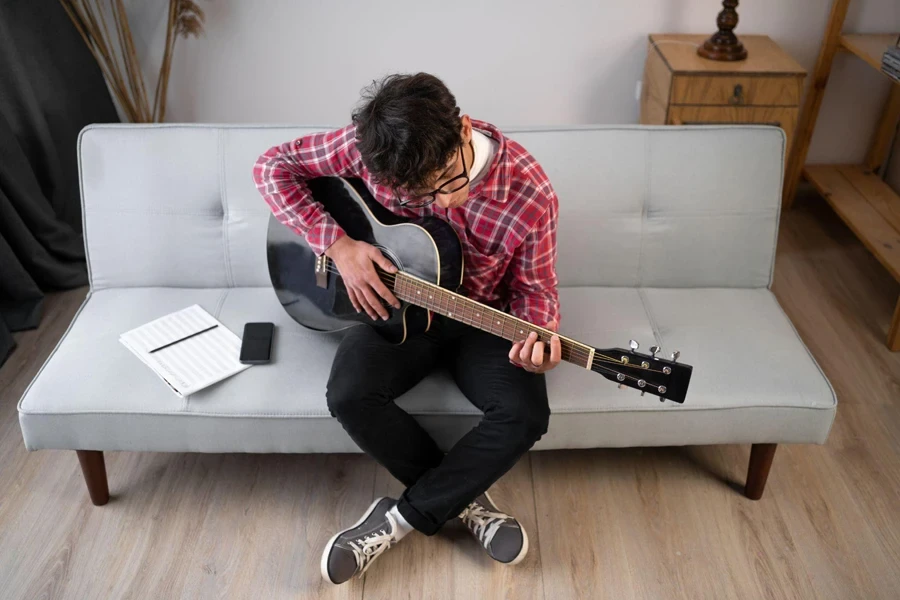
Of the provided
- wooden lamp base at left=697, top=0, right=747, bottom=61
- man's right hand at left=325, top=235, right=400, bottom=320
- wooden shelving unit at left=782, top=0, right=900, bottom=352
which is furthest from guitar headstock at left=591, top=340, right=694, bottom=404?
wooden lamp base at left=697, top=0, right=747, bottom=61

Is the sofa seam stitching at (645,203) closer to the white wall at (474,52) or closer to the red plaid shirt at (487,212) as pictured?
the red plaid shirt at (487,212)

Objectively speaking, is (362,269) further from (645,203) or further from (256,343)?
(645,203)

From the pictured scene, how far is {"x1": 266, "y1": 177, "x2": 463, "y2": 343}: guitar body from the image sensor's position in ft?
4.95

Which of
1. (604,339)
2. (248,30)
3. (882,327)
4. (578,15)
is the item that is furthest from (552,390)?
(248,30)

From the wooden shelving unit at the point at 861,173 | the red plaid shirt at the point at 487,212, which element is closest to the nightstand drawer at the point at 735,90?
the wooden shelving unit at the point at 861,173

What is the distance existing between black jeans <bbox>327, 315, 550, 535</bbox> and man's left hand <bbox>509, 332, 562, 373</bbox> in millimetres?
70

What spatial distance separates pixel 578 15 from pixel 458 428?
1621mm

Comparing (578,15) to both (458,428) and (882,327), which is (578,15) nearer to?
(882,327)

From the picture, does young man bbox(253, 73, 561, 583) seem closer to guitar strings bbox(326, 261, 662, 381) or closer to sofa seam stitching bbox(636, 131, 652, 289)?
guitar strings bbox(326, 261, 662, 381)

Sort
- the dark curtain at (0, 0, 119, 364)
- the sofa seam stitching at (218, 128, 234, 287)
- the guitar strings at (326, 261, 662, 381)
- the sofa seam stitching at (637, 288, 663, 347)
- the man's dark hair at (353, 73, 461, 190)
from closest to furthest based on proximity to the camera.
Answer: the man's dark hair at (353, 73, 461, 190) → the guitar strings at (326, 261, 662, 381) → the sofa seam stitching at (637, 288, 663, 347) → the sofa seam stitching at (218, 128, 234, 287) → the dark curtain at (0, 0, 119, 364)

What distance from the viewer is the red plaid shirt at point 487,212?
1490mm

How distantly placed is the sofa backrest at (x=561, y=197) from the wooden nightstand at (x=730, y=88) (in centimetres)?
56

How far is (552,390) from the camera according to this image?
1.61 m

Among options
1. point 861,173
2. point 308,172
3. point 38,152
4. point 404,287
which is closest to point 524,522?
point 404,287
